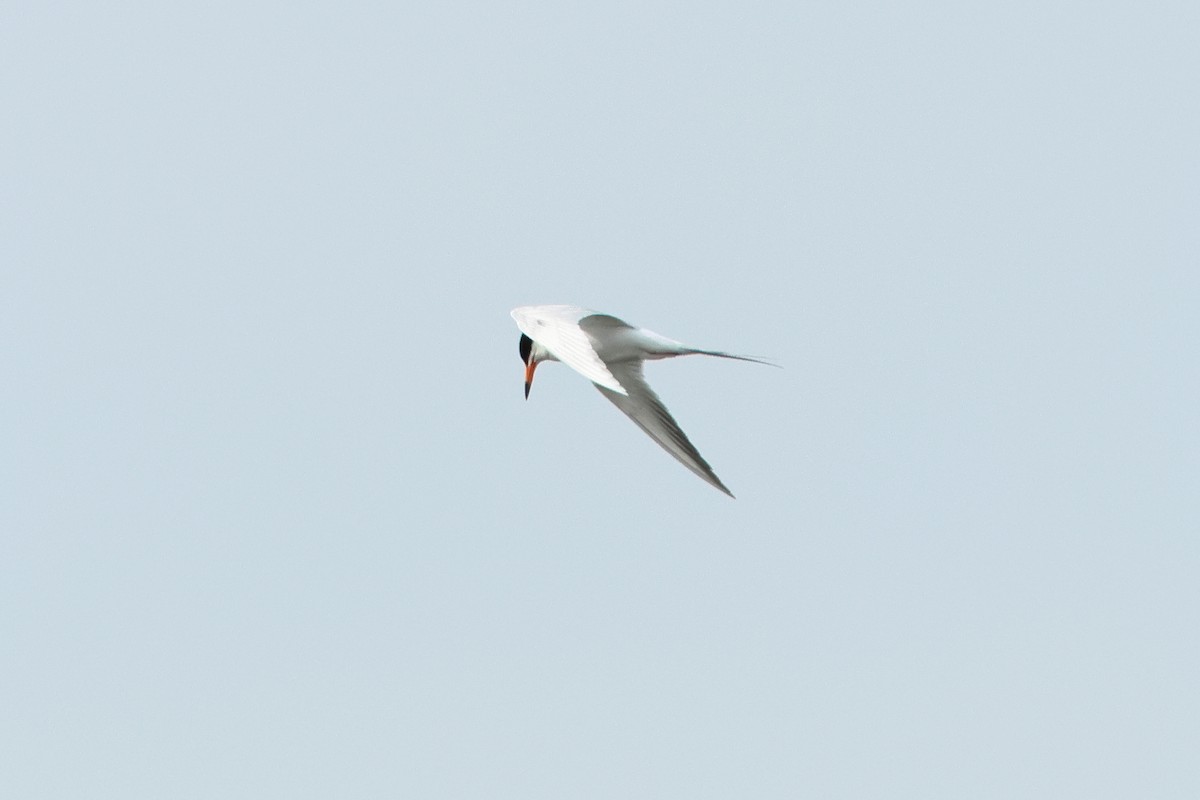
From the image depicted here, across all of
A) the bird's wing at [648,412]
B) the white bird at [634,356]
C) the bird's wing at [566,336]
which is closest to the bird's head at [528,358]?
the white bird at [634,356]

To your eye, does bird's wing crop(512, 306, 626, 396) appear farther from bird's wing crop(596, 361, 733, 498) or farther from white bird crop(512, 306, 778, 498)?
bird's wing crop(596, 361, 733, 498)

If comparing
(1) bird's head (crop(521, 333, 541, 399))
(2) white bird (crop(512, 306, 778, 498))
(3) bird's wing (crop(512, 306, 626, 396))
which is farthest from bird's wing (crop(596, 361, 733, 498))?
(3) bird's wing (crop(512, 306, 626, 396))

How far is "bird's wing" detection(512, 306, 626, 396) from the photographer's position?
1023 centimetres

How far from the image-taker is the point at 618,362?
1370 cm

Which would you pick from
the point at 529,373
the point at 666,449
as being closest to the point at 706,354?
the point at 666,449

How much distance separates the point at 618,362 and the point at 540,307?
126 centimetres

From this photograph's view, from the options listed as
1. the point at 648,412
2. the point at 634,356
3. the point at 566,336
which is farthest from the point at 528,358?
the point at 566,336

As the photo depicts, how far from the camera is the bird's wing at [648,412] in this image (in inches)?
530

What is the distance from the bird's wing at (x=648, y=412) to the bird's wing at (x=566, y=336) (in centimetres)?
100

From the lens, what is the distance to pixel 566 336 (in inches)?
444

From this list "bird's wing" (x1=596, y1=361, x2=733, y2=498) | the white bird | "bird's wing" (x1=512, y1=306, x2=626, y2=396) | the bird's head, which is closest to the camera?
"bird's wing" (x1=512, y1=306, x2=626, y2=396)

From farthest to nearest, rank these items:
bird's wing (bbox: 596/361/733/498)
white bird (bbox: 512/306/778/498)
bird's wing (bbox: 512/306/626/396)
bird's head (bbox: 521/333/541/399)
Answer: bird's head (bbox: 521/333/541/399), bird's wing (bbox: 596/361/733/498), white bird (bbox: 512/306/778/498), bird's wing (bbox: 512/306/626/396)

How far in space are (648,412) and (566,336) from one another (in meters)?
2.55

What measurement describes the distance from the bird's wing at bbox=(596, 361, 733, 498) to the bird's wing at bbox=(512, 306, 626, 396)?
1.00 m
